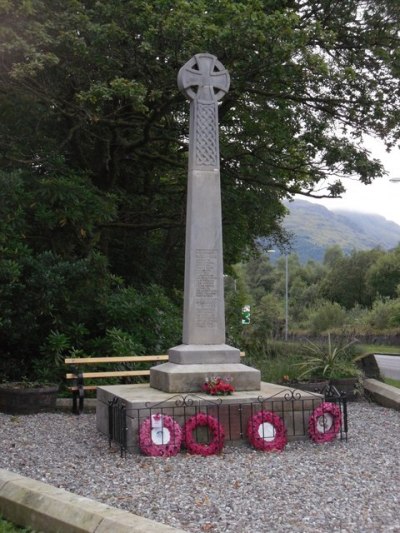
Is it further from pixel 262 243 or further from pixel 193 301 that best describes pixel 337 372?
pixel 262 243

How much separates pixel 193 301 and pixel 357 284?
241ft

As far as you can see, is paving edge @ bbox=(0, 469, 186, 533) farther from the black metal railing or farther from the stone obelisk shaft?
the stone obelisk shaft

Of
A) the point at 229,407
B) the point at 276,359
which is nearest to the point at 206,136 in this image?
the point at 229,407

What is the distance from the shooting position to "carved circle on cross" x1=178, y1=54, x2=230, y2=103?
9.52m

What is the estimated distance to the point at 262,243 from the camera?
24609mm


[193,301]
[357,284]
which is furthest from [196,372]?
[357,284]

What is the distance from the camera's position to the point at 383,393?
12.2m

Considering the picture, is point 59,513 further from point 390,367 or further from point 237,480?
point 390,367

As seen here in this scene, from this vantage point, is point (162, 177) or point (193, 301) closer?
point (193, 301)

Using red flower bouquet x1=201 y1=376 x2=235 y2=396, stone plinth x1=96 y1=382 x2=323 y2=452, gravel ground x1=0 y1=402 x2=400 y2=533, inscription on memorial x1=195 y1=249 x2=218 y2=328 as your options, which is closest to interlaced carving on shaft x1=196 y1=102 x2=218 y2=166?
inscription on memorial x1=195 y1=249 x2=218 y2=328

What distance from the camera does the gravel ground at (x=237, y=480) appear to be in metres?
5.09

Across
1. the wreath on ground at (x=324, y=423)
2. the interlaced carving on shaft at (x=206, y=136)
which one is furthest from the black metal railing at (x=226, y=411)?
the interlaced carving on shaft at (x=206, y=136)

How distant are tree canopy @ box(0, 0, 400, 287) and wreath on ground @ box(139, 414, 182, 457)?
6.82 metres

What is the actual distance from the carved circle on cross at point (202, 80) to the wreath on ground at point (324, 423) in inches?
179
